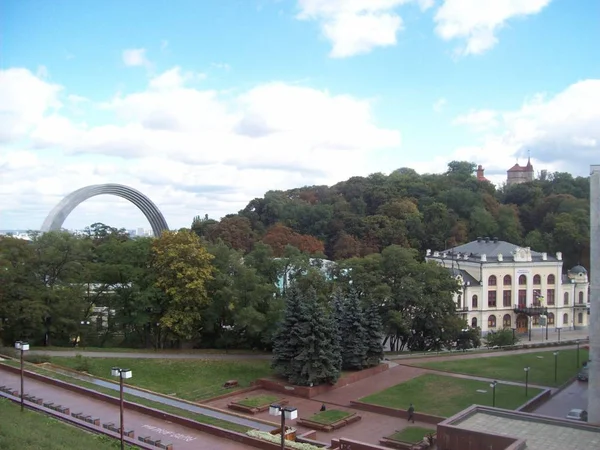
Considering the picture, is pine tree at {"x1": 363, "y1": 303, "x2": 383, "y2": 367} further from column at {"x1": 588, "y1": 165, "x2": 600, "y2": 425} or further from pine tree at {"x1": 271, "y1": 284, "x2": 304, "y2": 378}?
column at {"x1": 588, "y1": 165, "x2": 600, "y2": 425}

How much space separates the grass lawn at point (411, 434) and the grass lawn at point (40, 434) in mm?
10476

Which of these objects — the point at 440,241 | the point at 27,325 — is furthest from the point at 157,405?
the point at 440,241

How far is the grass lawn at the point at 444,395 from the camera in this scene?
1066 inches

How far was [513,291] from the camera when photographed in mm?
54250

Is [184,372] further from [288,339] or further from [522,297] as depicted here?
[522,297]

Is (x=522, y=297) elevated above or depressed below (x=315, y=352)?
below

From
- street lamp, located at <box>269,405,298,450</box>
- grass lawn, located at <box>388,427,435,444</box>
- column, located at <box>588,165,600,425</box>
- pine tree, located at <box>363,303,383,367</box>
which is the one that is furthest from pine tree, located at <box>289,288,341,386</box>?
street lamp, located at <box>269,405,298,450</box>

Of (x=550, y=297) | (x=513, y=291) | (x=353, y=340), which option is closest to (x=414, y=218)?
(x=513, y=291)

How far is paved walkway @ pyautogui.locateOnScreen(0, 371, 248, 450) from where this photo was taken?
18.4 metres

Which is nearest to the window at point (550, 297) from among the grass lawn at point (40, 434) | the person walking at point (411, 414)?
the person walking at point (411, 414)

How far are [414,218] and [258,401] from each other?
46063 mm

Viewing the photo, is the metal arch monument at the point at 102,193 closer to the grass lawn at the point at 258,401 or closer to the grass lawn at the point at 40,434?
the grass lawn at the point at 258,401

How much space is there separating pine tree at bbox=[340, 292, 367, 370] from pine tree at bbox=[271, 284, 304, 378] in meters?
3.35

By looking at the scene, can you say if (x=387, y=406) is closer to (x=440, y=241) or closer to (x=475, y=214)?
(x=440, y=241)
